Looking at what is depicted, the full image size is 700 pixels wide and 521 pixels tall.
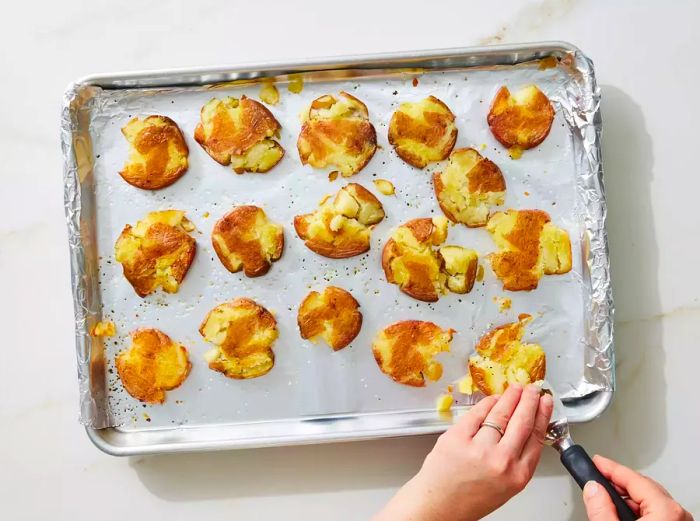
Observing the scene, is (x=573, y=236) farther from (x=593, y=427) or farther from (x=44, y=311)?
(x=44, y=311)

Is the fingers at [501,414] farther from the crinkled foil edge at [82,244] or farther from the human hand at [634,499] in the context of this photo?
the crinkled foil edge at [82,244]

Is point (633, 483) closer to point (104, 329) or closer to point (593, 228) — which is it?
point (593, 228)

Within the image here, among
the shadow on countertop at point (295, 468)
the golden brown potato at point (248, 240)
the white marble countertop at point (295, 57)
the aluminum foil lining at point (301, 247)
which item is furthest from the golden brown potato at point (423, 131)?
the shadow on countertop at point (295, 468)

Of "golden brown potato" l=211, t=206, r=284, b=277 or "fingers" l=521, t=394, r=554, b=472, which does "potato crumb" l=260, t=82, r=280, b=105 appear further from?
"fingers" l=521, t=394, r=554, b=472

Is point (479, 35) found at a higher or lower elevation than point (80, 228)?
higher

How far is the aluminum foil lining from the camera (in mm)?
1081

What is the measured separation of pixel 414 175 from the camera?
43.2 inches

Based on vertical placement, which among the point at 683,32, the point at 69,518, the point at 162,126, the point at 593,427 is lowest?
the point at 69,518

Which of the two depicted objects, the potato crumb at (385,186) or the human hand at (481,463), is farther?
the potato crumb at (385,186)

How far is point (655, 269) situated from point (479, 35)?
513 mm

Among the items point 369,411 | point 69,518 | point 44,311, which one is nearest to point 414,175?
point 369,411

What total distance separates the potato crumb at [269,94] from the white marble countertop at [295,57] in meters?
0.07

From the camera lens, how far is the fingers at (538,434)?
3.08 ft

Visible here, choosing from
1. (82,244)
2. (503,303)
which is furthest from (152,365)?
(503,303)
